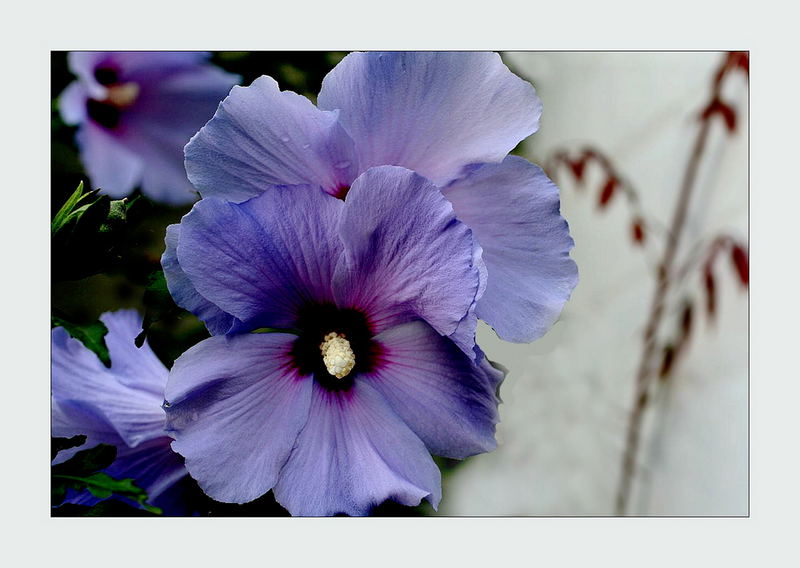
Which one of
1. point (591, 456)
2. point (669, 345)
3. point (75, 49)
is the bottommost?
point (591, 456)

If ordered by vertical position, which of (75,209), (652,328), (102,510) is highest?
(75,209)

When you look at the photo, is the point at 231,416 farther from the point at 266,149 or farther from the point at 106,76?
the point at 106,76

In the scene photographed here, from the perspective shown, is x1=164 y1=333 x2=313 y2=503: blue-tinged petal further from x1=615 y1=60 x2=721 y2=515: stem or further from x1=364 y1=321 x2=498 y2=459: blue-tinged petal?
x1=615 y1=60 x2=721 y2=515: stem

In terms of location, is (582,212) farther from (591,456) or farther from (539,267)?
(539,267)

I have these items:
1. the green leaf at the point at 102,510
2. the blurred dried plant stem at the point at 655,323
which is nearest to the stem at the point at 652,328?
the blurred dried plant stem at the point at 655,323

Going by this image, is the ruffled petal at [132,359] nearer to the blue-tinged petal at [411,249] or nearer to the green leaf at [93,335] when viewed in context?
the green leaf at [93,335]

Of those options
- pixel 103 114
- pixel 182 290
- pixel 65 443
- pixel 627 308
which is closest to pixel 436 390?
pixel 182 290
